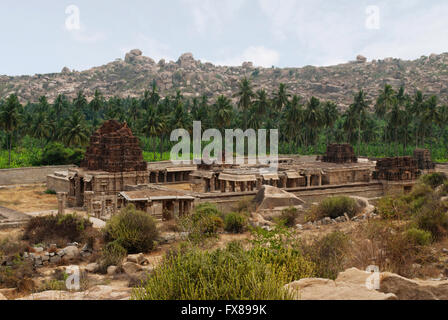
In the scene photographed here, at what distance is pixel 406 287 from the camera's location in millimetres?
8664

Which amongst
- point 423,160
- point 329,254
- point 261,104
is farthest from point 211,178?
point 261,104

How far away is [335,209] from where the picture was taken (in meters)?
30.7

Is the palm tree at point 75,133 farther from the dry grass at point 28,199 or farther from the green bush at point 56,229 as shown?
the green bush at point 56,229

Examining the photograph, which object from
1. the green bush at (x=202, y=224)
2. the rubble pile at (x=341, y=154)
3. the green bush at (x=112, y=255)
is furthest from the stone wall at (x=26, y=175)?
the green bush at (x=112, y=255)

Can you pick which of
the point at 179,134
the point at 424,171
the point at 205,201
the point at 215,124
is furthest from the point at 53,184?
the point at 424,171

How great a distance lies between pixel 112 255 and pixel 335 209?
1745 centimetres

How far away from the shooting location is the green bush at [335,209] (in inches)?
1205

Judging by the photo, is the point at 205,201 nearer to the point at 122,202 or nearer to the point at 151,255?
the point at 122,202

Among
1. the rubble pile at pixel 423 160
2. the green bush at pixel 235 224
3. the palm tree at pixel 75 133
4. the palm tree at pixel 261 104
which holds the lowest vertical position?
the green bush at pixel 235 224

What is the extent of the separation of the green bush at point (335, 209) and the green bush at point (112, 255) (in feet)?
50.3

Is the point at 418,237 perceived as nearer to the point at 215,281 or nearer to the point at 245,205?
the point at 215,281

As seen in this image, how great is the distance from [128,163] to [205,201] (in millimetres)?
13946

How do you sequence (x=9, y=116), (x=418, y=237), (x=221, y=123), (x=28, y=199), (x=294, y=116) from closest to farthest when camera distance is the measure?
(x=418, y=237) < (x=28, y=199) < (x=9, y=116) < (x=221, y=123) < (x=294, y=116)

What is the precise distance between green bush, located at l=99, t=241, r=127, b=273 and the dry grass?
23665 mm
